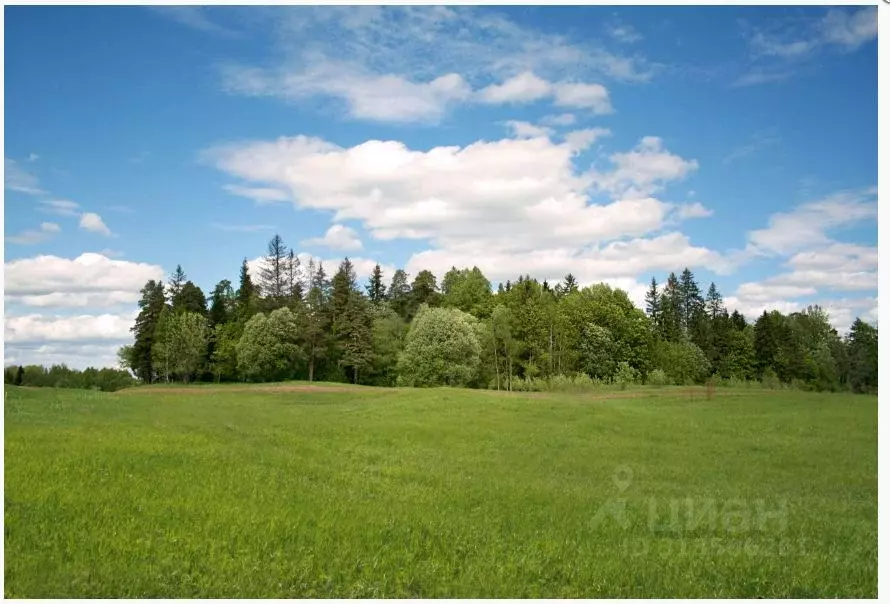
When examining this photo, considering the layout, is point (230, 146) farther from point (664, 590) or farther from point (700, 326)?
point (700, 326)

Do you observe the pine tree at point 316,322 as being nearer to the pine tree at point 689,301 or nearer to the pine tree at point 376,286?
the pine tree at point 376,286

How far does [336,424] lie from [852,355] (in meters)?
38.5

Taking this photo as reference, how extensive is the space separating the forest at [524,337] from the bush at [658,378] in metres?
0.12

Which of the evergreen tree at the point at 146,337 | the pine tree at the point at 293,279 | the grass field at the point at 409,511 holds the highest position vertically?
the pine tree at the point at 293,279

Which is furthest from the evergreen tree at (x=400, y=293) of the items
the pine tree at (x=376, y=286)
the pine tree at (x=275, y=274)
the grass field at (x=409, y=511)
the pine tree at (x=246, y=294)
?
the grass field at (x=409, y=511)

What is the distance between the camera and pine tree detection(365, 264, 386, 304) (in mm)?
82500

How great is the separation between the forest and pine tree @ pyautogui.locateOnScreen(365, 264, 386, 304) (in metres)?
14.4

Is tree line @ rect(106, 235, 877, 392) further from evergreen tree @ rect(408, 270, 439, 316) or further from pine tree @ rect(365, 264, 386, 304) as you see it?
pine tree @ rect(365, 264, 386, 304)

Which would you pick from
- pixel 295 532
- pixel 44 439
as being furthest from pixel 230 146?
pixel 295 532

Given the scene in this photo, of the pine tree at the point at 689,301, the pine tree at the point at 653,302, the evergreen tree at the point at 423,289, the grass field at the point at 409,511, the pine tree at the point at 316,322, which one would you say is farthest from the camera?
the evergreen tree at the point at 423,289

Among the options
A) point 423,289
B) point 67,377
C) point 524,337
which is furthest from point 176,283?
point 423,289

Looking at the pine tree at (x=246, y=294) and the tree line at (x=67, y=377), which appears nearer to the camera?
the tree line at (x=67, y=377)

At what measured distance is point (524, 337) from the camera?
62219mm

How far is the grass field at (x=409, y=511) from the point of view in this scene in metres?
8.36
